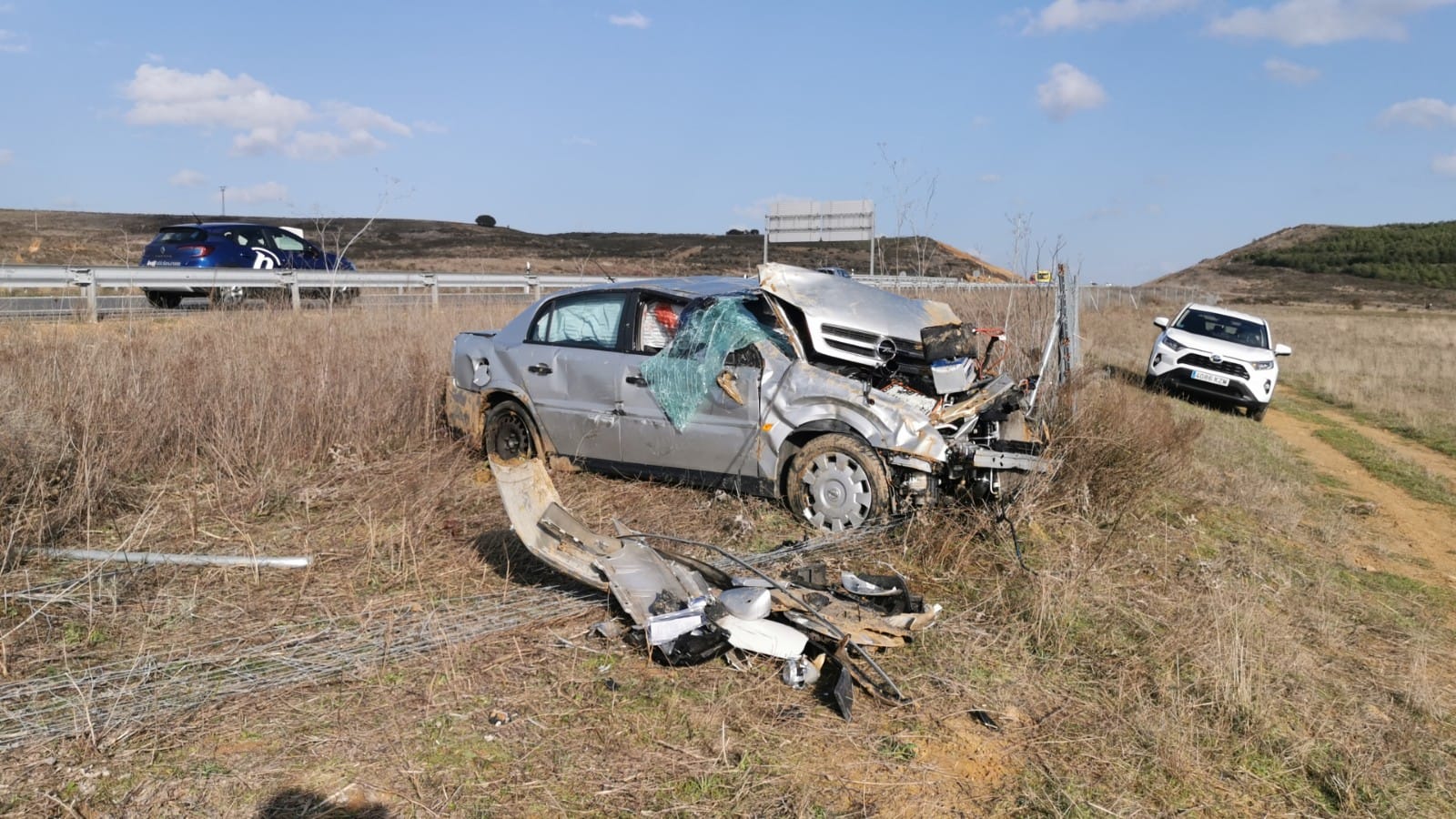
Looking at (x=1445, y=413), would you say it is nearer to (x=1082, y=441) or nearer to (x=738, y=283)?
(x=1082, y=441)

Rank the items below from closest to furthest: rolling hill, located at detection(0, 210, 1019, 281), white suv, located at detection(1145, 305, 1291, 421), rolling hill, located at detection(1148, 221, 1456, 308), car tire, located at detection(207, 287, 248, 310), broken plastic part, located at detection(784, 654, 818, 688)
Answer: broken plastic part, located at detection(784, 654, 818, 688) → car tire, located at detection(207, 287, 248, 310) → white suv, located at detection(1145, 305, 1291, 421) → rolling hill, located at detection(0, 210, 1019, 281) → rolling hill, located at detection(1148, 221, 1456, 308)

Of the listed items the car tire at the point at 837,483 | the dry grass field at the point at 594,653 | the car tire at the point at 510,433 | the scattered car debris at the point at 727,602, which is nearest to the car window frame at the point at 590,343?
the car tire at the point at 510,433

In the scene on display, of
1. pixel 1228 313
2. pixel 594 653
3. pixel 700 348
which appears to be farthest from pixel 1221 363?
pixel 594 653

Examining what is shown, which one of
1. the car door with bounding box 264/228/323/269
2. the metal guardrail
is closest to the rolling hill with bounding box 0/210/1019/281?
the car door with bounding box 264/228/323/269

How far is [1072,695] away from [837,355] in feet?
9.16

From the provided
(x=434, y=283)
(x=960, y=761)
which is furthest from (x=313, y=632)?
(x=434, y=283)

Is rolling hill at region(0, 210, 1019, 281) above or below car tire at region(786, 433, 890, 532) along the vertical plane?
above

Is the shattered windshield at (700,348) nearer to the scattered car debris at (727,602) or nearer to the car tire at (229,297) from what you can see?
the scattered car debris at (727,602)

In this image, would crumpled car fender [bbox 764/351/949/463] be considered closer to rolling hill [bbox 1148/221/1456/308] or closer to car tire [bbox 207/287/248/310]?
car tire [bbox 207/287/248/310]

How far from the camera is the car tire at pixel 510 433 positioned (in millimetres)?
7777

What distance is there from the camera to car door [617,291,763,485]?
6.59m

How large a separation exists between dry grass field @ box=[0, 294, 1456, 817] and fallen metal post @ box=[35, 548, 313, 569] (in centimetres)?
7

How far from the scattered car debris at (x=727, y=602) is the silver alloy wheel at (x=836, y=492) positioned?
2.53 feet

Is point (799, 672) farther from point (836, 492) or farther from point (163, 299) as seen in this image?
point (163, 299)
